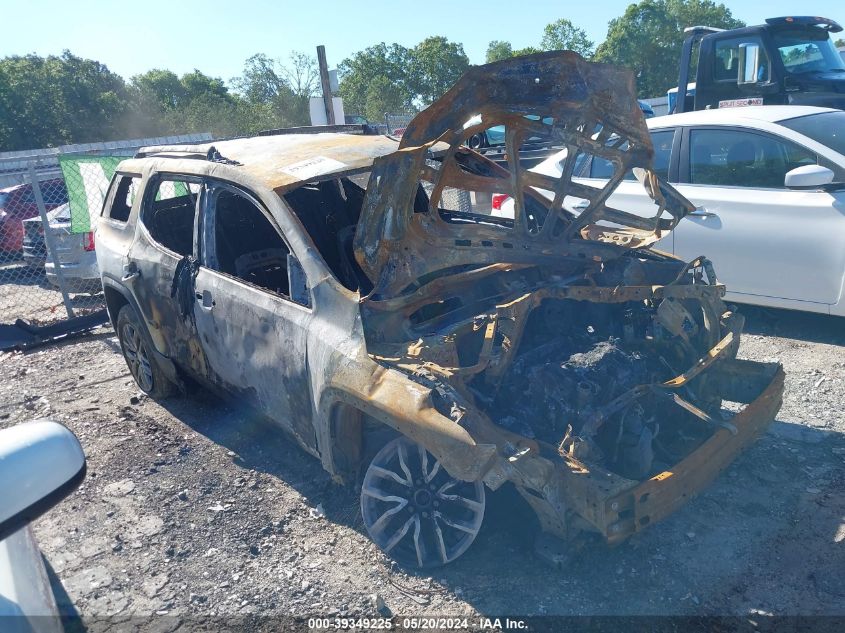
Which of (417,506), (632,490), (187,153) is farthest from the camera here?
(187,153)

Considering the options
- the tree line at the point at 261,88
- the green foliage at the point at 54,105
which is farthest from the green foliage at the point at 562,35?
the green foliage at the point at 54,105

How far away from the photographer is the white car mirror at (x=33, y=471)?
1.48 meters

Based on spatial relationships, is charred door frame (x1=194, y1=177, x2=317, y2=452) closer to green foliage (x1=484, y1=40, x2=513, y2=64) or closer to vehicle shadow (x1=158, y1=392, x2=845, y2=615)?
vehicle shadow (x1=158, y1=392, x2=845, y2=615)

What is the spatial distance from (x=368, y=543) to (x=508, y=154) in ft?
7.13

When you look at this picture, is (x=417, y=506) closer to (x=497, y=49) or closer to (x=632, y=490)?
(x=632, y=490)

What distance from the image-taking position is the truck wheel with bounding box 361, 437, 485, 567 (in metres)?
3.07

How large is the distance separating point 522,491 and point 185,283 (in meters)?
2.56

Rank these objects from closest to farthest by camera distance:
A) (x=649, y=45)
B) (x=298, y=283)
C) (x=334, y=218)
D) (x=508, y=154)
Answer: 1. (x=298, y=283)
2. (x=508, y=154)
3. (x=334, y=218)
4. (x=649, y=45)

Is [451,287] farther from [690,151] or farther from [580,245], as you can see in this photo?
[690,151]

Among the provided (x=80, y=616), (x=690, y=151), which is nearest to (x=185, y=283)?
(x=80, y=616)

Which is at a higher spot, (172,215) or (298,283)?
(172,215)

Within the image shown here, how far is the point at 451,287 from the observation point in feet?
11.8

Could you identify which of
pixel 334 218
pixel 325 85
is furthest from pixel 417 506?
pixel 325 85

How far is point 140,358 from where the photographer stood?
5.29m
